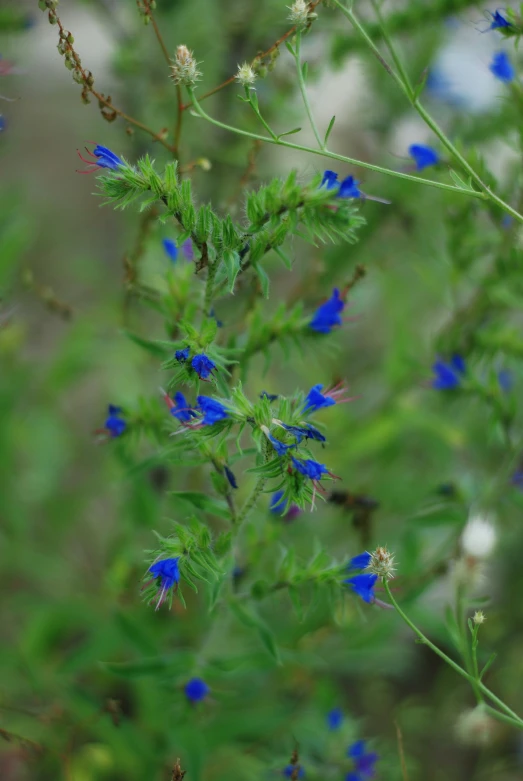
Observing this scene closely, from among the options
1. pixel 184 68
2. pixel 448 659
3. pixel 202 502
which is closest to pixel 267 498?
pixel 202 502

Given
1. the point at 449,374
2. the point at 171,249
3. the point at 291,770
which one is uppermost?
the point at 449,374

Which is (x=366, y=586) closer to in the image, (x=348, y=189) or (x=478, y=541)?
(x=478, y=541)

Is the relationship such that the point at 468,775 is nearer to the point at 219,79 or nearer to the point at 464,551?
the point at 464,551

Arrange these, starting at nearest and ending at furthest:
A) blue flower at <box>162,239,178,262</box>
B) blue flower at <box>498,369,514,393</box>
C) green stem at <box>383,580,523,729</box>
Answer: green stem at <box>383,580,523,729</box> → blue flower at <box>162,239,178,262</box> → blue flower at <box>498,369,514,393</box>

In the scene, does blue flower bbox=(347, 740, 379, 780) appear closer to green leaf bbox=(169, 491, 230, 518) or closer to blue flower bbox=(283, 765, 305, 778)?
blue flower bbox=(283, 765, 305, 778)

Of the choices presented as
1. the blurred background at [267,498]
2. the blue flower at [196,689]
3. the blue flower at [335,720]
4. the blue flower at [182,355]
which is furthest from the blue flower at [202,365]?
the blue flower at [335,720]

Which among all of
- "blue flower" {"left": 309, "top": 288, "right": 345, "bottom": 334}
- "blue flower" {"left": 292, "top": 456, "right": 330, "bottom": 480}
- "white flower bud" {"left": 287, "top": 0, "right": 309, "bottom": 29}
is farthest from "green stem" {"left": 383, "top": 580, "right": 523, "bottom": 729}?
"white flower bud" {"left": 287, "top": 0, "right": 309, "bottom": 29}
